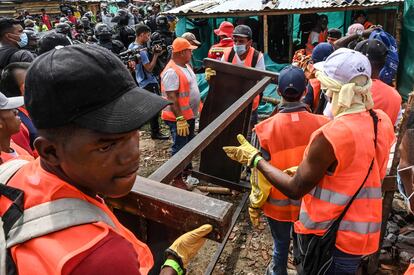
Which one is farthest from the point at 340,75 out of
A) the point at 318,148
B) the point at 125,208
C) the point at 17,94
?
the point at 17,94

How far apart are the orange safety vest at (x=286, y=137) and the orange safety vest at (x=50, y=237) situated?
1781mm

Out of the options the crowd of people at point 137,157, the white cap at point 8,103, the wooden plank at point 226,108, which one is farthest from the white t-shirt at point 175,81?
the white cap at point 8,103

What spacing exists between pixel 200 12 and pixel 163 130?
377 centimetres

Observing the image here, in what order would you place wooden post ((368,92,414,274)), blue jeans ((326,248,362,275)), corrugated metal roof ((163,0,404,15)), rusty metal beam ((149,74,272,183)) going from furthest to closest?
1. corrugated metal roof ((163,0,404,15))
2. wooden post ((368,92,414,274))
3. blue jeans ((326,248,362,275))
4. rusty metal beam ((149,74,272,183))

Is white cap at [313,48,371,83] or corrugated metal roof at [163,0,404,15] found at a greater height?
corrugated metal roof at [163,0,404,15]

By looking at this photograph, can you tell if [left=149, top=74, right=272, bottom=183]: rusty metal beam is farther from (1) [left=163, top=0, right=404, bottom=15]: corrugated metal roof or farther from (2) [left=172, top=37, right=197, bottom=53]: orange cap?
(1) [left=163, top=0, right=404, bottom=15]: corrugated metal roof

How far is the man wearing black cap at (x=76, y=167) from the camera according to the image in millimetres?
789

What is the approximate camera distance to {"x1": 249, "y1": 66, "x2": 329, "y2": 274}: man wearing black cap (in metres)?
2.52

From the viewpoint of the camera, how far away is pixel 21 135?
8.41 feet

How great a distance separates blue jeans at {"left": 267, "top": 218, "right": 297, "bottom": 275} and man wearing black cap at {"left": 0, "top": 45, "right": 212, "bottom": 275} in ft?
6.50

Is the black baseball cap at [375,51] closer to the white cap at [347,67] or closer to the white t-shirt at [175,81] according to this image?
the white cap at [347,67]

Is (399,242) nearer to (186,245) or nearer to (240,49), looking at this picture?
(186,245)

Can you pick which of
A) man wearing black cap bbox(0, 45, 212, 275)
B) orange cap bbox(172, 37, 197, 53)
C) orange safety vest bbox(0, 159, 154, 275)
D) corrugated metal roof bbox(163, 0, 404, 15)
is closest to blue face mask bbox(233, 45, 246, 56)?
orange cap bbox(172, 37, 197, 53)

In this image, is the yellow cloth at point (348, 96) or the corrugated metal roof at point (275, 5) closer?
the yellow cloth at point (348, 96)
